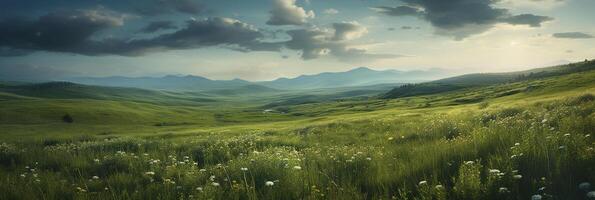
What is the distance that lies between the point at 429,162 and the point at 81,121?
138404mm

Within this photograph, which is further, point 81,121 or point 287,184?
point 81,121

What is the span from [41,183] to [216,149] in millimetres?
9732

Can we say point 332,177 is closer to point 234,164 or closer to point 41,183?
point 234,164

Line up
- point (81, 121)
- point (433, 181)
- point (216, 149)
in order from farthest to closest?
point (81, 121) → point (216, 149) → point (433, 181)

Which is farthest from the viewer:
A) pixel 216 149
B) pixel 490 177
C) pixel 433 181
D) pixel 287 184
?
pixel 216 149

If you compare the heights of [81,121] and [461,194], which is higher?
[461,194]

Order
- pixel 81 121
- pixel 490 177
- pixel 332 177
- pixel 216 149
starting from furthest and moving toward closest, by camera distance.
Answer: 1. pixel 81 121
2. pixel 216 149
3. pixel 332 177
4. pixel 490 177

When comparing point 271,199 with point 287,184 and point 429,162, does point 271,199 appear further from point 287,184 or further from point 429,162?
point 429,162

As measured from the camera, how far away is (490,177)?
6.43 m

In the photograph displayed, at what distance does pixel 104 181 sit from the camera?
10516 millimetres

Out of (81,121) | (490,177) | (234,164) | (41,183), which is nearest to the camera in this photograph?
(490,177)

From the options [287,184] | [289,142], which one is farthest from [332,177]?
[289,142]

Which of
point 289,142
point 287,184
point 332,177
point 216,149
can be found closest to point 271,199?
point 287,184

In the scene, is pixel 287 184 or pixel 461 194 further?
pixel 287 184
